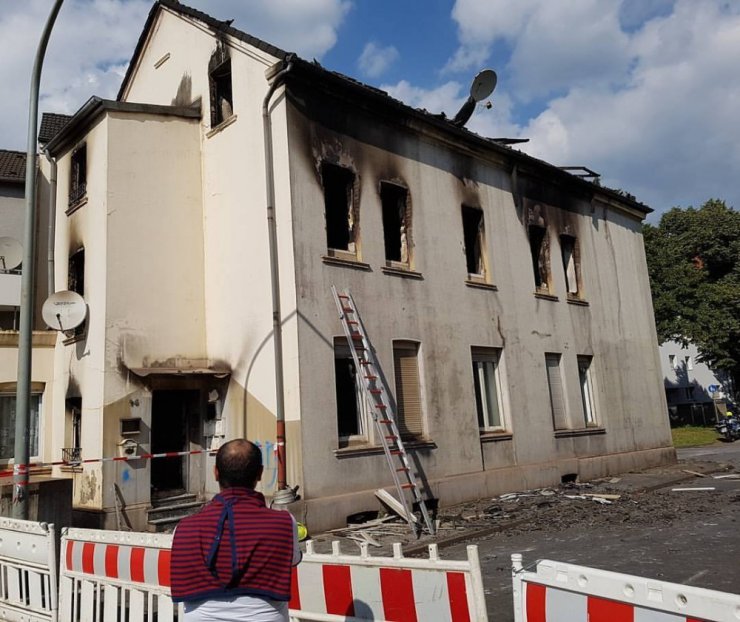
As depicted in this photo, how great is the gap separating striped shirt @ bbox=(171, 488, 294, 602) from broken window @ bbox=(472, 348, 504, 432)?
1153 cm

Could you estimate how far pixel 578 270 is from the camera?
1836 cm

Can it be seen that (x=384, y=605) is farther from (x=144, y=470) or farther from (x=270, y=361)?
(x=144, y=470)

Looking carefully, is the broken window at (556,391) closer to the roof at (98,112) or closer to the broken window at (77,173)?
the roof at (98,112)

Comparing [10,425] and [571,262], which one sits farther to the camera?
[571,262]

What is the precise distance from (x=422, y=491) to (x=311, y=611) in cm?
833

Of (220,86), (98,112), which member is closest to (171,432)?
(98,112)

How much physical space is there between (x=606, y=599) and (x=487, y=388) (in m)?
11.8

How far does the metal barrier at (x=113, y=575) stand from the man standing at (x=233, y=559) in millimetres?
1957

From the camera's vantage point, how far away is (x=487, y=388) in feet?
48.1

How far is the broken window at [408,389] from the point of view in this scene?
1258cm

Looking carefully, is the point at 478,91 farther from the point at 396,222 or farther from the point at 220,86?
the point at 220,86

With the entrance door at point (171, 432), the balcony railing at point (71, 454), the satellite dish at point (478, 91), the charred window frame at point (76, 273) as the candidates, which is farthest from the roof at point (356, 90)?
the balcony railing at point (71, 454)

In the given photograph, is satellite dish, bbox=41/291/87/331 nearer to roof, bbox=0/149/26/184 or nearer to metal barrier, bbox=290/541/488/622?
roof, bbox=0/149/26/184

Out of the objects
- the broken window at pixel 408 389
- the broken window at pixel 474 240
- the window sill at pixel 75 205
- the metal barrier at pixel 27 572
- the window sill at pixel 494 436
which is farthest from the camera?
the broken window at pixel 474 240
